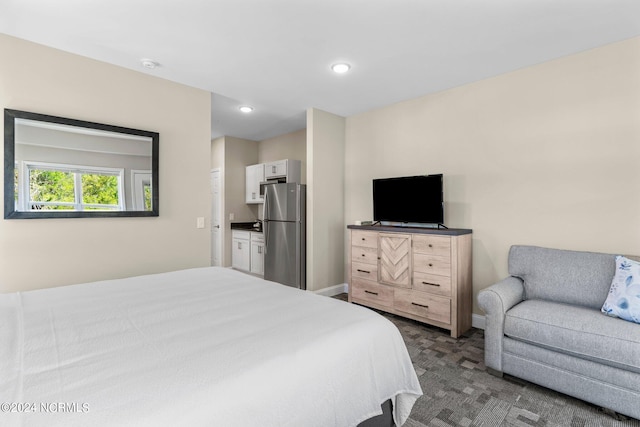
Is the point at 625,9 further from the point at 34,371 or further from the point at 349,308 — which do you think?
the point at 34,371

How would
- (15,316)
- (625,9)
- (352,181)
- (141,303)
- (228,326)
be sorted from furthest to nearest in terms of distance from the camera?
1. (352,181)
2. (625,9)
3. (141,303)
4. (15,316)
5. (228,326)

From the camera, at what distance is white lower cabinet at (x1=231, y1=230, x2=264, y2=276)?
5.35 metres

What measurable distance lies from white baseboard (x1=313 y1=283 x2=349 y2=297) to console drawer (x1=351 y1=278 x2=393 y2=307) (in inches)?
22.5

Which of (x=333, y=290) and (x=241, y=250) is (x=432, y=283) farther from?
(x=241, y=250)

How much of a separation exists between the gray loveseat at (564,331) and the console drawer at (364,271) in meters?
1.45

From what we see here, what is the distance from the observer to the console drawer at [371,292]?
365cm

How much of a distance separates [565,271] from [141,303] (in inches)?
123

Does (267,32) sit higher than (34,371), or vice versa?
(267,32)

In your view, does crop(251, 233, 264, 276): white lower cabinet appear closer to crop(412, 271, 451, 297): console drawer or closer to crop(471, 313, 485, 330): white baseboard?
crop(412, 271, 451, 297): console drawer

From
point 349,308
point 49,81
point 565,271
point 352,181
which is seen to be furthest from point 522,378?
point 49,81

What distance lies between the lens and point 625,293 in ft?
6.79

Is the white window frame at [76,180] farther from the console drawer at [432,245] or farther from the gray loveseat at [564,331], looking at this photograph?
the gray loveseat at [564,331]

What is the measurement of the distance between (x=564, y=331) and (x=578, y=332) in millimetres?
73

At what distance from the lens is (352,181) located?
463 centimetres
